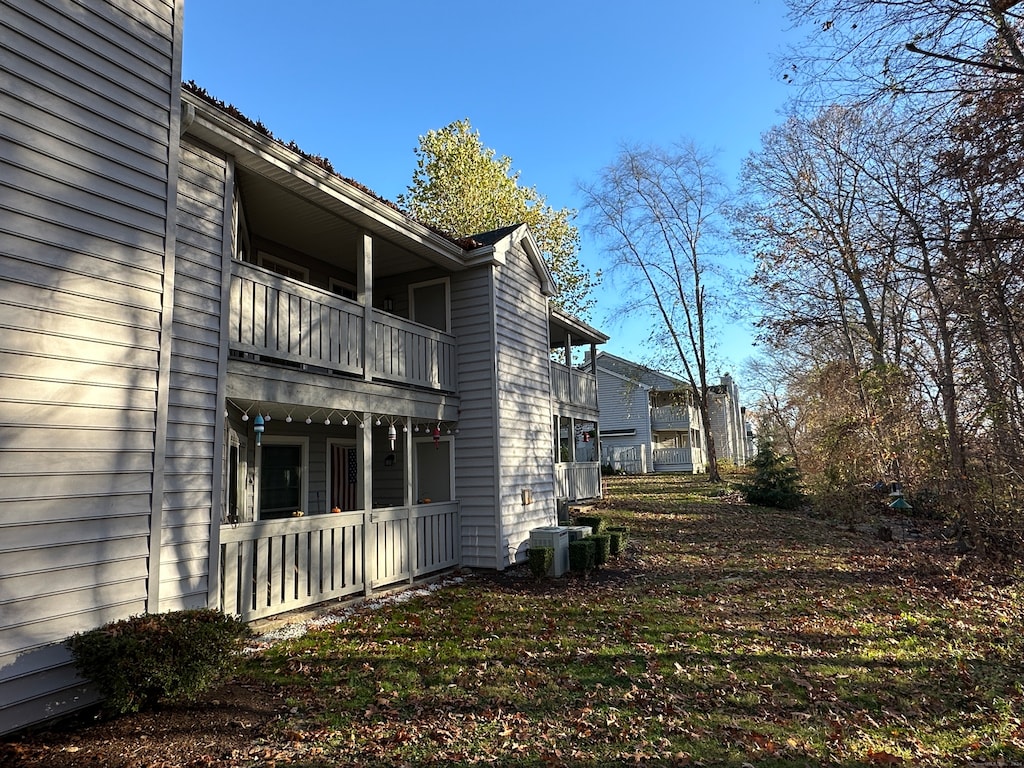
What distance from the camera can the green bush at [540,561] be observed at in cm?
1004

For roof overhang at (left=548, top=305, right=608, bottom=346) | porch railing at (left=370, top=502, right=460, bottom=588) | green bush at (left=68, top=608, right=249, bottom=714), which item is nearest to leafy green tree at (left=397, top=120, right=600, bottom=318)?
roof overhang at (left=548, top=305, right=608, bottom=346)

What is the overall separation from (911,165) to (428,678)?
8.67 metres

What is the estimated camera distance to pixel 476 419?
11.1m

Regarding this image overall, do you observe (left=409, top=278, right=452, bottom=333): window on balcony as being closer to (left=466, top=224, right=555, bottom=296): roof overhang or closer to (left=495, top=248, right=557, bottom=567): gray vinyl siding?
(left=466, top=224, right=555, bottom=296): roof overhang

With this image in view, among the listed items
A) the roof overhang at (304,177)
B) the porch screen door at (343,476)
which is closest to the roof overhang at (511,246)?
the roof overhang at (304,177)

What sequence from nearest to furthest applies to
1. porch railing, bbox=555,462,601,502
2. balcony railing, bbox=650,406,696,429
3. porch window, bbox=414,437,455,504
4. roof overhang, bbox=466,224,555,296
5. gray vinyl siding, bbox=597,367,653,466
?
roof overhang, bbox=466,224,555,296 < porch window, bbox=414,437,455,504 < porch railing, bbox=555,462,601,502 < gray vinyl siding, bbox=597,367,653,466 < balcony railing, bbox=650,406,696,429

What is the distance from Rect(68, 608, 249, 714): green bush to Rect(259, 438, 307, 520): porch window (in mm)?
5704

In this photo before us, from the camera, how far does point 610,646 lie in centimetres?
636

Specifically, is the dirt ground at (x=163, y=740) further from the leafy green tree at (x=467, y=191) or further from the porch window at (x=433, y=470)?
the leafy green tree at (x=467, y=191)

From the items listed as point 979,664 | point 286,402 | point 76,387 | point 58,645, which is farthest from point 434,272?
point 979,664

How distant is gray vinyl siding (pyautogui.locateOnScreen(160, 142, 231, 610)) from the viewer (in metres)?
5.67

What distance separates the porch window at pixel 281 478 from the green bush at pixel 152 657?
5704 millimetres

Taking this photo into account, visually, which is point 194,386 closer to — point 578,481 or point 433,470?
point 433,470

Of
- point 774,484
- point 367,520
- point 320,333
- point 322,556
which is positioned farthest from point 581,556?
point 774,484
